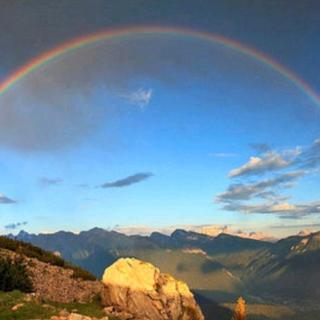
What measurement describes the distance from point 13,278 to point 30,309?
8.58 meters

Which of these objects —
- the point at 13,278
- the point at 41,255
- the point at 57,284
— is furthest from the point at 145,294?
the point at 41,255

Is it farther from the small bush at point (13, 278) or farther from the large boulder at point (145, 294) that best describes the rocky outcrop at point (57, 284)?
the large boulder at point (145, 294)

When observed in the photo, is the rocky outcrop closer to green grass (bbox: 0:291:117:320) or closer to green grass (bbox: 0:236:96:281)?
green grass (bbox: 0:236:96:281)

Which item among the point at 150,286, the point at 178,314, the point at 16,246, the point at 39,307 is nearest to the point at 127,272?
the point at 150,286

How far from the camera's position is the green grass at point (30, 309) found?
30.4 metres

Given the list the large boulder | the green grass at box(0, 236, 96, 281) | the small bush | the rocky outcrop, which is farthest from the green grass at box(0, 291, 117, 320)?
the green grass at box(0, 236, 96, 281)

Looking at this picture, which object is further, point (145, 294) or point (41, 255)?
point (41, 255)

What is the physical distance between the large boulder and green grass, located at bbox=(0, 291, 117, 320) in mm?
1708

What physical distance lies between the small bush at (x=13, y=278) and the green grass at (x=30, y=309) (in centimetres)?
388

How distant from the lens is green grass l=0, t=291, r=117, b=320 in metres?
30.4

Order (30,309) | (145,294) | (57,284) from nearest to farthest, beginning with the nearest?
1. (30,309)
2. (145,294)
3. (57,284)

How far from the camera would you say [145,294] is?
37.8 metres

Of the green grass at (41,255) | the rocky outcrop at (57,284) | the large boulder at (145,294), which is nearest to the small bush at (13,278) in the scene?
the rocky outcrop at (57,284)

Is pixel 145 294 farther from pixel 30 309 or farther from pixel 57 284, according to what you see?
pixel 57 284
